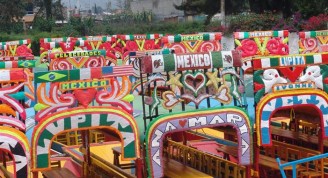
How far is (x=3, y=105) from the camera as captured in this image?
4.75 m

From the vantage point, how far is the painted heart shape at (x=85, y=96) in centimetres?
490

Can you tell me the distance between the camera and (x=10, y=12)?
45594 millimetres

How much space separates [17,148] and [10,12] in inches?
1684

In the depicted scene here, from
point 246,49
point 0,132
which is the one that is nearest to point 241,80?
point 0,132

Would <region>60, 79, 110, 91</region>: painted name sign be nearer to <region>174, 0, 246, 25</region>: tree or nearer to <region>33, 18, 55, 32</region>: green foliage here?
<region>174, 0, 246, 25</region>: tree

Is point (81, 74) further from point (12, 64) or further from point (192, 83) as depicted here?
point (12, 64)

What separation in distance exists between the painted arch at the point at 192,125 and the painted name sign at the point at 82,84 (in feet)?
1.71

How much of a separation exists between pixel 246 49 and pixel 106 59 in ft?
7.59

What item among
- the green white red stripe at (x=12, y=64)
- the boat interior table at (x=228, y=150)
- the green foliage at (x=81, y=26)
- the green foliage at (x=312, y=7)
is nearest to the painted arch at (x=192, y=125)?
the boat interior table at (x=228, y=150)

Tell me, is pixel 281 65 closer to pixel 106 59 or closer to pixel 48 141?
pixel 48 141

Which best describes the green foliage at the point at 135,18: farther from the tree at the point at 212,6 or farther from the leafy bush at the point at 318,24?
the leafy bush at the point at 318,24

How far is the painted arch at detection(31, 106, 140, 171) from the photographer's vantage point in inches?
188

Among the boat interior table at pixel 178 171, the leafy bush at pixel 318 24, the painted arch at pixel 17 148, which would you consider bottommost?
the boat interior table at pixel 178 171

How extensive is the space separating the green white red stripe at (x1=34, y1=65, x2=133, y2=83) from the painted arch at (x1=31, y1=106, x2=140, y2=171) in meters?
0.26
